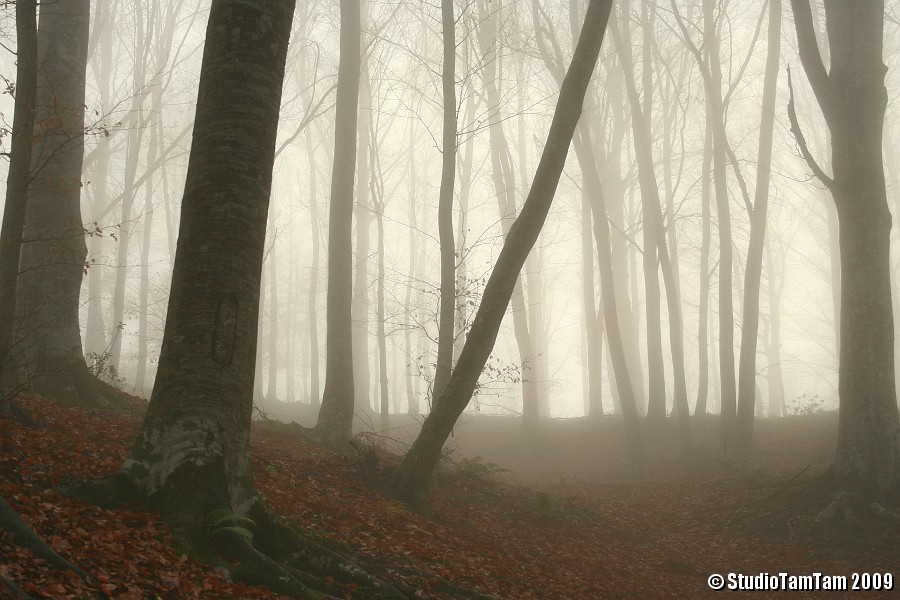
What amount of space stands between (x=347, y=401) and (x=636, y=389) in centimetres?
1572

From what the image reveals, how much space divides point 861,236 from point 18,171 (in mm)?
10761

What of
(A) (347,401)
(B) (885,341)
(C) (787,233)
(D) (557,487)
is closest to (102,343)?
(A) (347,401)

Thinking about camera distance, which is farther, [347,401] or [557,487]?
[557,487]

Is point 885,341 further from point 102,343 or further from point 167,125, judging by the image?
point 167,125

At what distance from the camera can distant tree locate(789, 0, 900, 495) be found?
8.55m

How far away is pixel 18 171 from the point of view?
19.8ft

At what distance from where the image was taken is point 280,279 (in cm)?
4853

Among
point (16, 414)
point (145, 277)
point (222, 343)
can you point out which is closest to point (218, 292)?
point (222, 343)

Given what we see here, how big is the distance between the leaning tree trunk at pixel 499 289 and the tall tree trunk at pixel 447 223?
1690 mm

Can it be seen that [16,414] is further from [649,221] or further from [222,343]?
[649,221]

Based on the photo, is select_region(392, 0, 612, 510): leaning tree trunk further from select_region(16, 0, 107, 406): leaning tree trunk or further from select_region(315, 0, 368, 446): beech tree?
select_region(16, 0, 107, 406): leaning tree trunk

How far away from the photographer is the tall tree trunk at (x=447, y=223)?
981cm

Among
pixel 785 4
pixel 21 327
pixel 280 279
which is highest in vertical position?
pixel 785 4

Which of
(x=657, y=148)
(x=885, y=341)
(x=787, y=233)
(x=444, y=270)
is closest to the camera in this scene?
(x=885, y=341)
